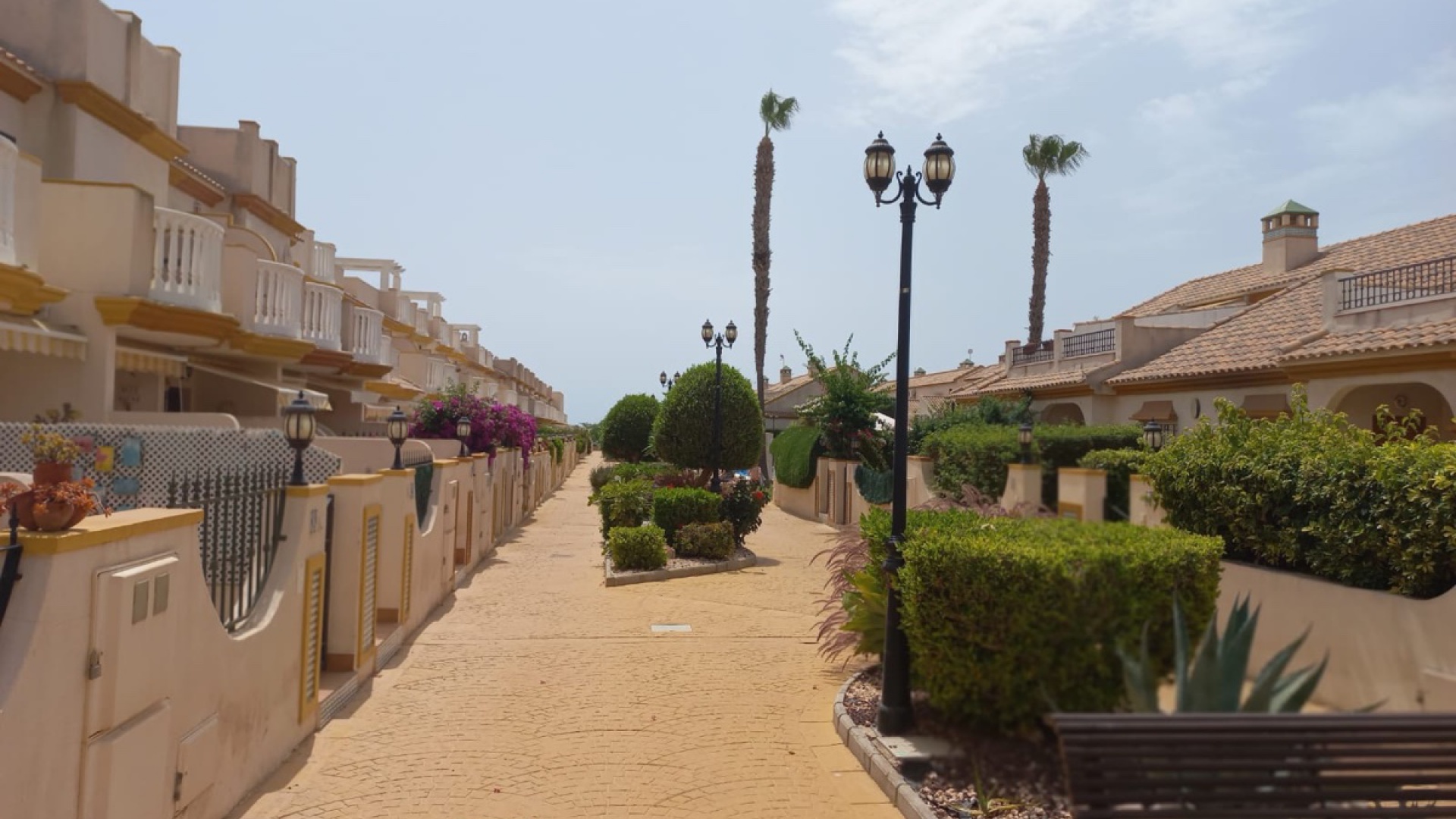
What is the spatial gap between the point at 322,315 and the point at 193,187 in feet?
9.45

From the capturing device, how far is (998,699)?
90.0 inches

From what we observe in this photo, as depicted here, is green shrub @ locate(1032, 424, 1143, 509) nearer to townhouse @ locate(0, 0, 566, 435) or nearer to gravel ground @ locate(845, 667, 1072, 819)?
gravel ground @ locate(845, 667, 1072, 819)

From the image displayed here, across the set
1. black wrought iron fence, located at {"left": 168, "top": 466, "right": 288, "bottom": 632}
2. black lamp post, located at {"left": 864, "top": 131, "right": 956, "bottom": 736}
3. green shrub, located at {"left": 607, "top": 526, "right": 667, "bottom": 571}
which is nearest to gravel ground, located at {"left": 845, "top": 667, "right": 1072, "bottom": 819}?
black lamp post, located at {"left": 864, "top": 131, "right": 956, "bottom": 736}

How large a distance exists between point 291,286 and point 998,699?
14.3m

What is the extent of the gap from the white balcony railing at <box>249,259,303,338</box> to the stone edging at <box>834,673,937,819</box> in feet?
35.1

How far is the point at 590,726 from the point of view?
6.71 m

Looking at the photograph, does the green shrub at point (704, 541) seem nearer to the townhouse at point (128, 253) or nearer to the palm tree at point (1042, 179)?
the townhouse at point (128, 253)

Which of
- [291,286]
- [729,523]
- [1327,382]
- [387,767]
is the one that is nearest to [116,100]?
[291,286]

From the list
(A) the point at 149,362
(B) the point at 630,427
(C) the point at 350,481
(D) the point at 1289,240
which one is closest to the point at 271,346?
(A) the point at 149,362

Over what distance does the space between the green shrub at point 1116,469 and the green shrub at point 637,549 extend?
12.1 meters

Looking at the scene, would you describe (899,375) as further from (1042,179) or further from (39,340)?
(39,340)

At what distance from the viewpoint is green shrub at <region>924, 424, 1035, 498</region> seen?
3279 millimetres

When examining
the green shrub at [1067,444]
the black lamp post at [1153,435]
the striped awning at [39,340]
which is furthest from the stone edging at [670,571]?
the green shrub at [1067,444]

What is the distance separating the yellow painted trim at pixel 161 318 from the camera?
31.6ft
